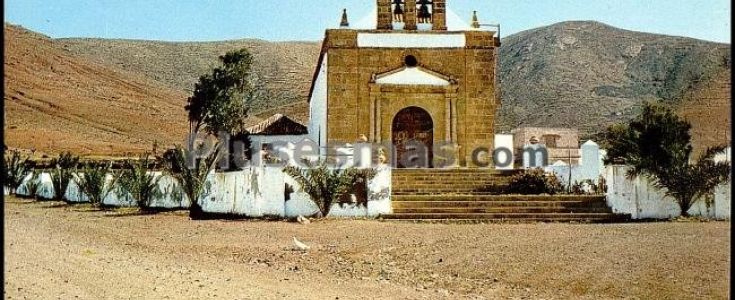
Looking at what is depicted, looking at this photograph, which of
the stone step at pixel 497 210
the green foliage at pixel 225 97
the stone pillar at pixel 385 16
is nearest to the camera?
the stone step at pixel 497 210

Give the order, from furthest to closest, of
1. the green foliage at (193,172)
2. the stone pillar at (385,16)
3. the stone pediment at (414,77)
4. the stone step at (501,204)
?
the stone pillar at (385,16)
the stone pediment at (414,77)
the green foliage at (193,172)
the stone step at (501,204)

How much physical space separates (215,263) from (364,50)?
12.6 meters

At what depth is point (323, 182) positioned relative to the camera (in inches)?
481

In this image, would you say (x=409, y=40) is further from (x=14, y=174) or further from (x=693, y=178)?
(x=14, y=174)

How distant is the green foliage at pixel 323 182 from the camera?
12.2 m

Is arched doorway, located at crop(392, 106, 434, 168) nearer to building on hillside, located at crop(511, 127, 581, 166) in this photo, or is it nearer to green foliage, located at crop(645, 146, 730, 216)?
green foliage, located at crop(645, 146, 730, 216)

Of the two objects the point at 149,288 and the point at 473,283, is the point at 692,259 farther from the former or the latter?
the point at 149,288

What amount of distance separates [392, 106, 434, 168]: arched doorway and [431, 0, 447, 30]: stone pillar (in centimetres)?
255

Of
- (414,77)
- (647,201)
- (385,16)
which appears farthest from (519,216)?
(385,16)

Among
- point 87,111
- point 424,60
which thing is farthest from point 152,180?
point 87,111

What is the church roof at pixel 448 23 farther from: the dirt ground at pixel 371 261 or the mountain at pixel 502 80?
the mountain at pixel 502 80

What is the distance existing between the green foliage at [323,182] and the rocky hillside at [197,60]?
58.8m

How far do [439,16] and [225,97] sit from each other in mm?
18833

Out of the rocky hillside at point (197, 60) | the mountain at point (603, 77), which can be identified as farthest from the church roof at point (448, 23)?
the rocky hillside at point (197, 60)
